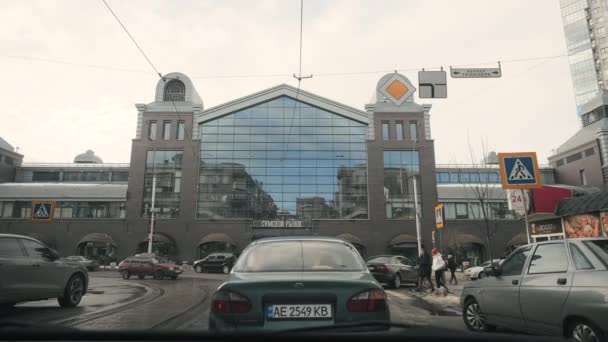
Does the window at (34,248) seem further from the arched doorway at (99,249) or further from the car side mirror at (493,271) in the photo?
the arched doorway at (99,249)

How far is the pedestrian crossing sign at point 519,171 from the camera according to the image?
32.8 feet

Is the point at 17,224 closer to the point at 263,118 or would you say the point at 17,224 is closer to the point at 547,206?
the point at 263,118

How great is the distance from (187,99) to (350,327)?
47019 mm

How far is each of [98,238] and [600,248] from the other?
4529 centimetres

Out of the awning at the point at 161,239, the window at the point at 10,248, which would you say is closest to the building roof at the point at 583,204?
the window at the point at 10,248

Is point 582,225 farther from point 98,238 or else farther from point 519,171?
point 98,238

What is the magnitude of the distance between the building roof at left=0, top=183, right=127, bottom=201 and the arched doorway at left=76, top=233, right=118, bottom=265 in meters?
4.63

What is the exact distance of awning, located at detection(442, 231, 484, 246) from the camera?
4112 centimetres

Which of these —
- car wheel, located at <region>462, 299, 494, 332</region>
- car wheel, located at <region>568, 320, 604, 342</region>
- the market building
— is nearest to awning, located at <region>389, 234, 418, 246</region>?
the market building

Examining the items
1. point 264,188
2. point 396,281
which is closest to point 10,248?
point 396,281

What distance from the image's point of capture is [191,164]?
44250 millimetres

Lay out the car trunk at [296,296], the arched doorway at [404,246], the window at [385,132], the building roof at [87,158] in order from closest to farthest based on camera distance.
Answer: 1. the car trunk at [296,296]
2. the arched doorway at [404,246]
3. the window at [385,132]
4. the building roof at [87,158]

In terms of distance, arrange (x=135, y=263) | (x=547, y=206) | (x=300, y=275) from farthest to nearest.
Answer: (x=135, y=263) < (x=547, y=206) < (x=300, y=275)

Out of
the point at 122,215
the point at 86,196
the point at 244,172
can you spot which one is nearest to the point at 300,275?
the point at 244,172
